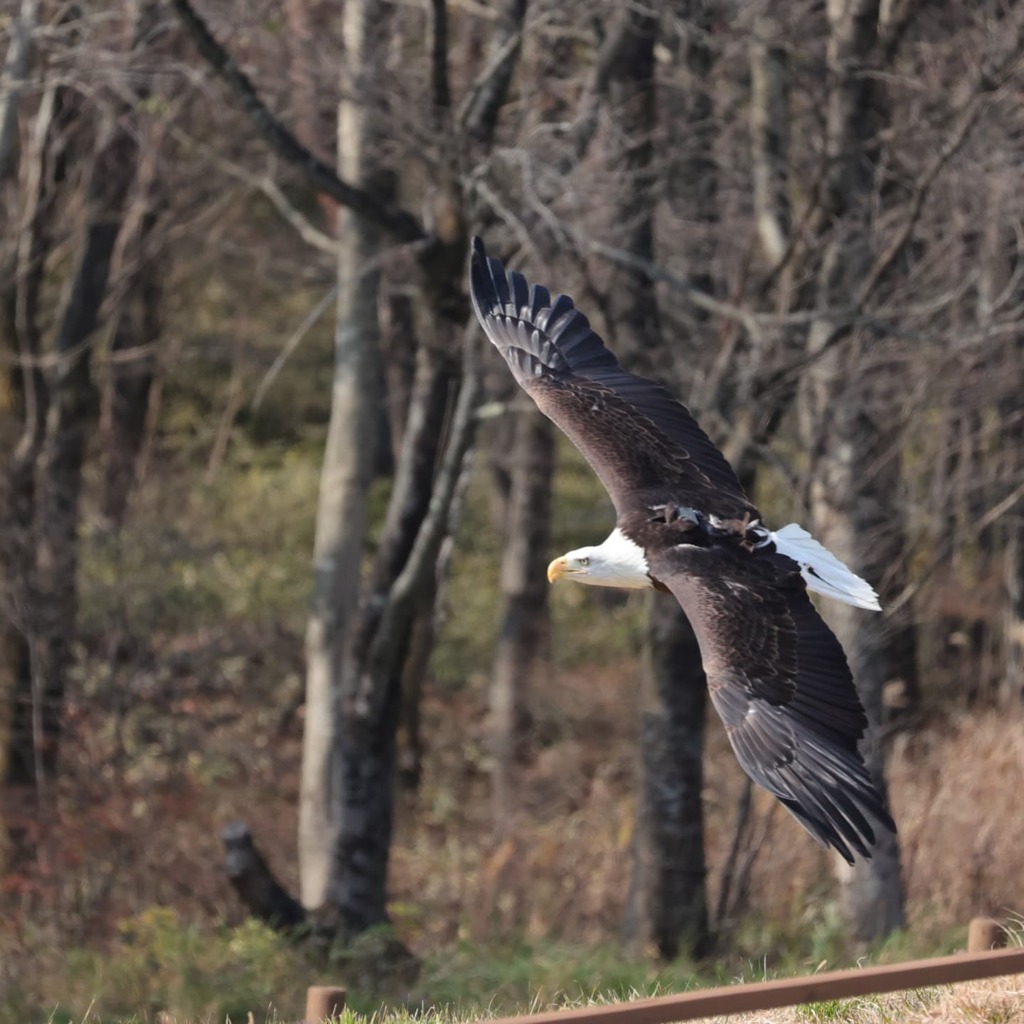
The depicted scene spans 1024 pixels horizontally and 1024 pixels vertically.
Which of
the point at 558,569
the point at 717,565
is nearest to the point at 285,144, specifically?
the point at 558,569

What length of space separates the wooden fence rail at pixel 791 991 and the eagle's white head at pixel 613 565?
216cm

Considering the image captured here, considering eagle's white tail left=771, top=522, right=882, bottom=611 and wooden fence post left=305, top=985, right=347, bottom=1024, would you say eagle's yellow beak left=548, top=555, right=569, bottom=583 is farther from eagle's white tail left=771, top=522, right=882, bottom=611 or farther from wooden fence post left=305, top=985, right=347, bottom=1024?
wooden fence post left=305, top=985, right=347, bottom=1024

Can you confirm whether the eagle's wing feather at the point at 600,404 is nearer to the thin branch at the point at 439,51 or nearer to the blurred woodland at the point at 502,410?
the blurred woodland at the point at 502,410

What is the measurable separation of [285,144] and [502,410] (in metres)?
1.87

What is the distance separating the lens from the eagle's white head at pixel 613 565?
7.01 metres

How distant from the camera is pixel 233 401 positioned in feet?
68.7

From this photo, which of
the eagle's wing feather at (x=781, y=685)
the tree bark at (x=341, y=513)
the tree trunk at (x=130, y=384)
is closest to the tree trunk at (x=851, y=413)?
the tree bark at (x=341, y=513)

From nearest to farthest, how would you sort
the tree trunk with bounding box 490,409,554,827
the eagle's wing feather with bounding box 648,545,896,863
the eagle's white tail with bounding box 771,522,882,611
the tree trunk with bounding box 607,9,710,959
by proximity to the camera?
the eagle's wing feather with bounding box 648,545,896,863 → the eagle's white tail with bounding box 771,522,882,611 → the tree trunk with bounding box 607,9,710,959 → the tree trunk with bounding box 490,409,554,827

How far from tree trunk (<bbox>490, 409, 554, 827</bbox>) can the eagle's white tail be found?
357 inches

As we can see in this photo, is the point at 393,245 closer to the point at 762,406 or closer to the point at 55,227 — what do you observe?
the point at 762,406

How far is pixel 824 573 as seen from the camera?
6.78m

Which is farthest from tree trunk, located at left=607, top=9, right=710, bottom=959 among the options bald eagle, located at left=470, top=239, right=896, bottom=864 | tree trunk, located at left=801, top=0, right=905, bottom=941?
bald eagle, located at left=470, top=239, right=896, bottom=864

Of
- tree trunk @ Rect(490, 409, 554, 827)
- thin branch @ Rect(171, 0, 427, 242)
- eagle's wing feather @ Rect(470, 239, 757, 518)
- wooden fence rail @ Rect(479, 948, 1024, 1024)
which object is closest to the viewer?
wooden fence rail @ Rect(479, 948, 1024, 1024)

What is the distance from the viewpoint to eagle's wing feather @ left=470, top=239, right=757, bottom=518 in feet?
24.4
